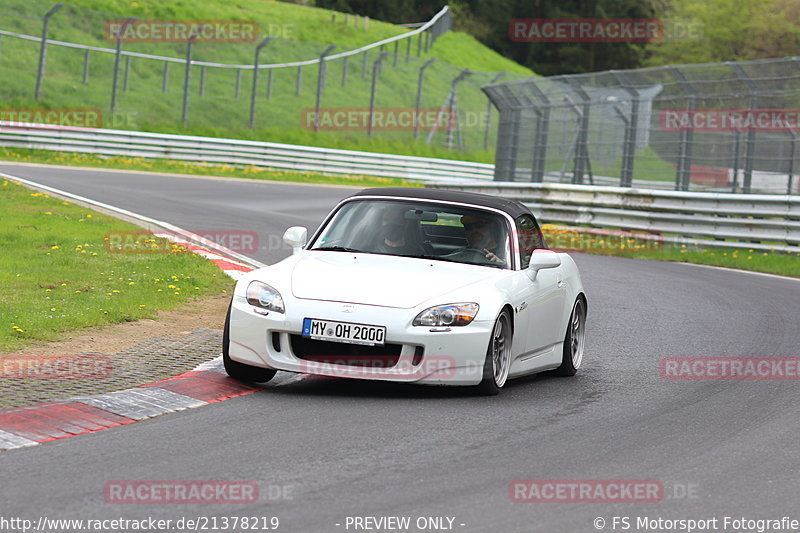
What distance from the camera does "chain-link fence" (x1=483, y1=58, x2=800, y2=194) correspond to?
837 inches

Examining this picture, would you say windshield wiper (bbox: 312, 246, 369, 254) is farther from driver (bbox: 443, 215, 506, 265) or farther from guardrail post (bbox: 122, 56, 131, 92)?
guardrail post (bbox: 122, 56, 131, 92)

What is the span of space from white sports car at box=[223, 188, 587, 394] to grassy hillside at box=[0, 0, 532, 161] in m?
30.3

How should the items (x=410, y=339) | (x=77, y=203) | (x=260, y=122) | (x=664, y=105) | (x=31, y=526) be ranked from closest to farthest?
1. (x=31, y=526)
2. (x=410, y=339)
3. (x=77, y=203)
4. (x=664, y=105)
5. (x=260, y=122)

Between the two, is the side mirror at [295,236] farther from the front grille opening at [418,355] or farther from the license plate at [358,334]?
the front grille opening at [418,355]

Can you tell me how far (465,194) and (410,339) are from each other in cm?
209

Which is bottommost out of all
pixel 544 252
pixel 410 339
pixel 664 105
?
pixel 410 339

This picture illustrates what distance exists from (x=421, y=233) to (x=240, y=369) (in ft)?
5.65

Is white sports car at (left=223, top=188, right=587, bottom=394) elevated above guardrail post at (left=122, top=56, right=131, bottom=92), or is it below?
below

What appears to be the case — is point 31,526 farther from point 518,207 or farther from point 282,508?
point 518,207

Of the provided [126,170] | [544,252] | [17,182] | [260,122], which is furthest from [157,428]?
[260,122]

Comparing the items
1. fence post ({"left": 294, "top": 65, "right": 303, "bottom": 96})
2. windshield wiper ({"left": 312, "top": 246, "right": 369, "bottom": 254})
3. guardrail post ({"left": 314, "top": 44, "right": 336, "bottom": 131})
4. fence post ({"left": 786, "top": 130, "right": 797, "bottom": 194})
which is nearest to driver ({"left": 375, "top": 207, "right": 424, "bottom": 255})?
windshield wiper ({"left": 312, "top": 246, "right": 369, "bottom": 254})

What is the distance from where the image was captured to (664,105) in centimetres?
2411

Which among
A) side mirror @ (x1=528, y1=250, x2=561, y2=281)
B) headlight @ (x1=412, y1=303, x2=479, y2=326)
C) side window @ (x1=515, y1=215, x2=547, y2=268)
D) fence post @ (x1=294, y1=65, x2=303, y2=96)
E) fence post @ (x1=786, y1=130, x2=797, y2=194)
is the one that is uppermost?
fence post @ (x1=294, y1=65, x2=303, y2=96)

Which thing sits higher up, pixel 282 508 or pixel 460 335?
pixel 460 335
